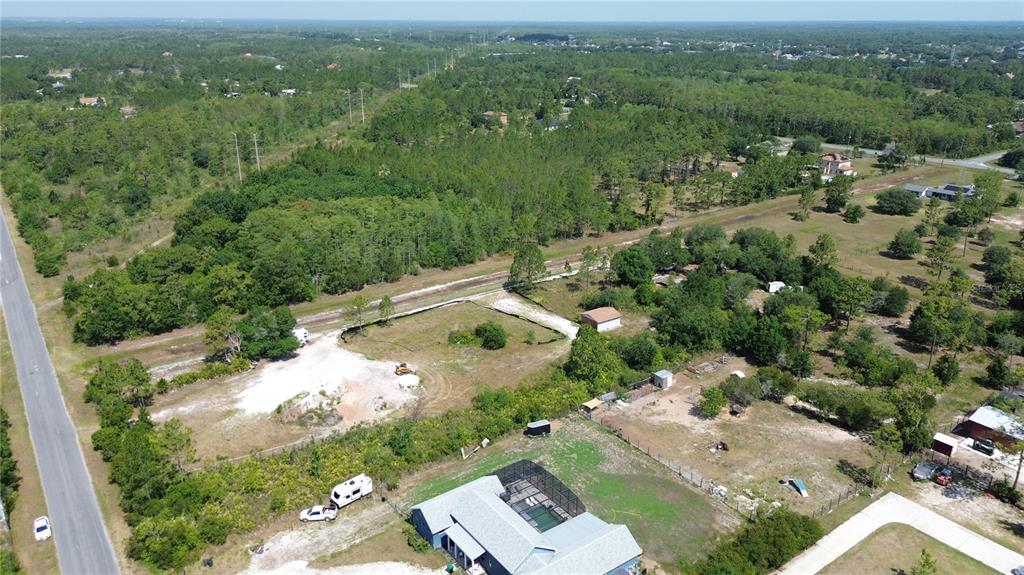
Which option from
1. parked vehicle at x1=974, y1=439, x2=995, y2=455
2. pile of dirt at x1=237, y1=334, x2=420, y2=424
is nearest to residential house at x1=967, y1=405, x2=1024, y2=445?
parked vehicle at x1=974, y1=439, x2=995, y2=455

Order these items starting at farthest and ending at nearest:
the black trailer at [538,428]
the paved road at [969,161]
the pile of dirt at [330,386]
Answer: the paved road at [969,161] < the pile of dirt at [330,386] < the black trailer at [538,428]

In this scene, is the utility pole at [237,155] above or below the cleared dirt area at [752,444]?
above

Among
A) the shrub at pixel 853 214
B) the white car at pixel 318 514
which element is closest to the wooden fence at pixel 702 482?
the white car at pixel 318 514

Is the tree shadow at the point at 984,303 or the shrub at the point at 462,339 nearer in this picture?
the shrub at the point at 462,339

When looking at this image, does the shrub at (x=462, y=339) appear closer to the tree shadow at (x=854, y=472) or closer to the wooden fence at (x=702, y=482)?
the wooden fence at (x=702, y=482)

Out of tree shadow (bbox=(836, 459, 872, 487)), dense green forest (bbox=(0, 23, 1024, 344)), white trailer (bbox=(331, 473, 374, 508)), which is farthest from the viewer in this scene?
dense green forest (bbox=(0, 23, 1024, 344))

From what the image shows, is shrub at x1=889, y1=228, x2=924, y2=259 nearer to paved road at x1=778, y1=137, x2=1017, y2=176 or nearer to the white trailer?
paved road at x1=778, y1=137, x2=1017, y2=176

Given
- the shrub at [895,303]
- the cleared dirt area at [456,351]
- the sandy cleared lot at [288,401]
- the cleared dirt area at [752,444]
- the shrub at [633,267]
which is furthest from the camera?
the shrub at [633,267]
